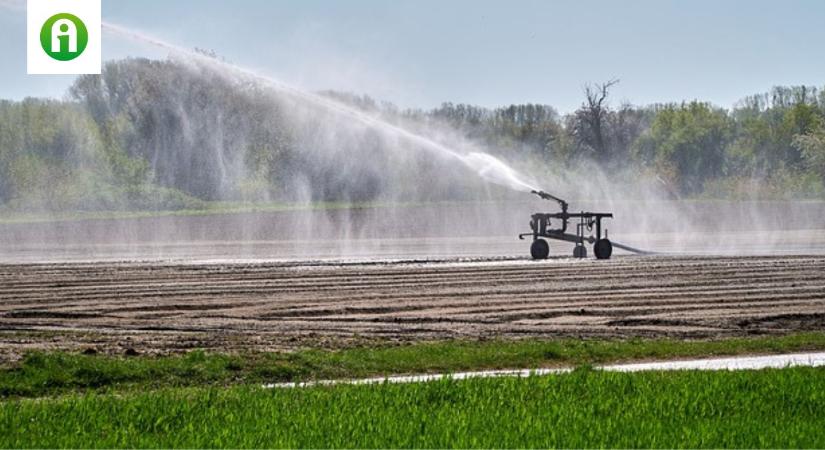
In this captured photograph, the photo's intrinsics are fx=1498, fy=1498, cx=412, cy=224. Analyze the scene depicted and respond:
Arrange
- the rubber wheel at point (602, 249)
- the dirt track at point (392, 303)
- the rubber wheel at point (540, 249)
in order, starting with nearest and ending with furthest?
the dirt track at point (392, 303), the rubber wheel at point (602, 249), the rubber wheel at point (540, 249)

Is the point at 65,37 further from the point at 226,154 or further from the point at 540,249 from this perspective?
the point at 226,154

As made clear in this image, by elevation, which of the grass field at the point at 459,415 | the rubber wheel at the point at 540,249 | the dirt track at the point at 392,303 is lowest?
the dirt track at the point at 392,303

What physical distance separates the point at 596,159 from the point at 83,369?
357 feet

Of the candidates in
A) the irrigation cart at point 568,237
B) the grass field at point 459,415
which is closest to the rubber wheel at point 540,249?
the irrigation cart at point 568,237

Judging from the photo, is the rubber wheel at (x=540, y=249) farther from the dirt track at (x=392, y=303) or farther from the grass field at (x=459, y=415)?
the grass field at (x=459, y=415)

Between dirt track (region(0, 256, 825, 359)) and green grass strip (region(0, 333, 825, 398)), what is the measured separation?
2.01 m

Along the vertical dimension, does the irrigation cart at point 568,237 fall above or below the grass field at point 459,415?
above

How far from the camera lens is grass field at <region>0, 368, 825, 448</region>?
14.2 m

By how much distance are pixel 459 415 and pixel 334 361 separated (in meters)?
6.15

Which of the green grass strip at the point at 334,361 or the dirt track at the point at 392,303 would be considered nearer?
the green grass strip at the point at 334,361

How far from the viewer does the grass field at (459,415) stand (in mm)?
14195

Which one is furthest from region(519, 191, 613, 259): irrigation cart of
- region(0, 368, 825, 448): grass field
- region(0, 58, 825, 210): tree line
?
region(0, 368, 825, 448): grass field

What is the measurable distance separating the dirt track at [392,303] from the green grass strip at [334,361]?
2.01 metres

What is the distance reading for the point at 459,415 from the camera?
1577 centimetres
